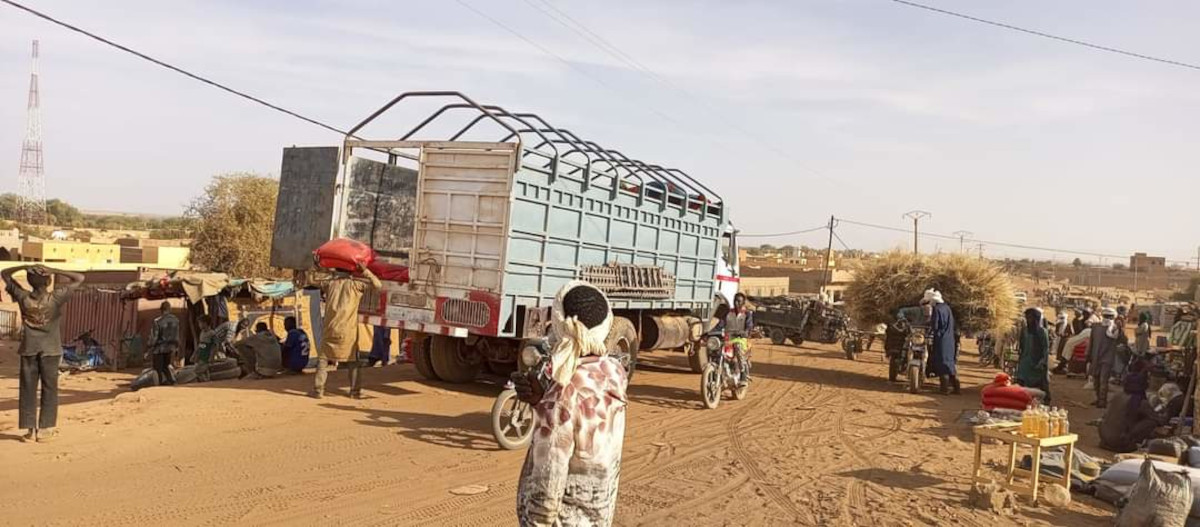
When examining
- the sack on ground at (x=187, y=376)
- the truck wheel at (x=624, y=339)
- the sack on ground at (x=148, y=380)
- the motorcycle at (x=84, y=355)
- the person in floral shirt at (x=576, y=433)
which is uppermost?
the person in floral shirt at (x=576, y=433)

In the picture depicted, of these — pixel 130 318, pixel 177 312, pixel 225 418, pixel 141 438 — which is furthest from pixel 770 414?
pixel 130 318

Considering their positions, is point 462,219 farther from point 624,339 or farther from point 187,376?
point 187,376

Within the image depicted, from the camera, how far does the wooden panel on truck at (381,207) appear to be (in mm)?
10195

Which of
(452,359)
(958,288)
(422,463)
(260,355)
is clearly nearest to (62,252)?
(260,355)

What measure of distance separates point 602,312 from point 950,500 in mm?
4976

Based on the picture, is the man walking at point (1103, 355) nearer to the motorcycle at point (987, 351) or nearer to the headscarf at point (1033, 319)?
the headscarf at point (1033, 319)

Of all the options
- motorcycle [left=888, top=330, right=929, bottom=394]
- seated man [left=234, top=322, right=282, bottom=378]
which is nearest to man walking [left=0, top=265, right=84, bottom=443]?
seated man [left=234, top=322, right=282, bottom=378]

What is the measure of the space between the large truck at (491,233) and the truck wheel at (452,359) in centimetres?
2

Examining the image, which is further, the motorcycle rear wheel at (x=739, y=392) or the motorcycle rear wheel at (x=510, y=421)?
the motorcycle rear wheel at (x=739, y=392)

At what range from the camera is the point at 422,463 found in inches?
278

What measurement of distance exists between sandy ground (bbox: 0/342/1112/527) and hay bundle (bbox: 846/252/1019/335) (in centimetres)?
415

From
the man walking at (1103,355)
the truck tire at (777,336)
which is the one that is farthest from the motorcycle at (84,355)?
the man walking at (1103,355)

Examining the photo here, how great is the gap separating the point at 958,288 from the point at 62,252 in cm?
3066

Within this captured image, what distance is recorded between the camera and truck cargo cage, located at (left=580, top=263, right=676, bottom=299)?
34.8 ft
